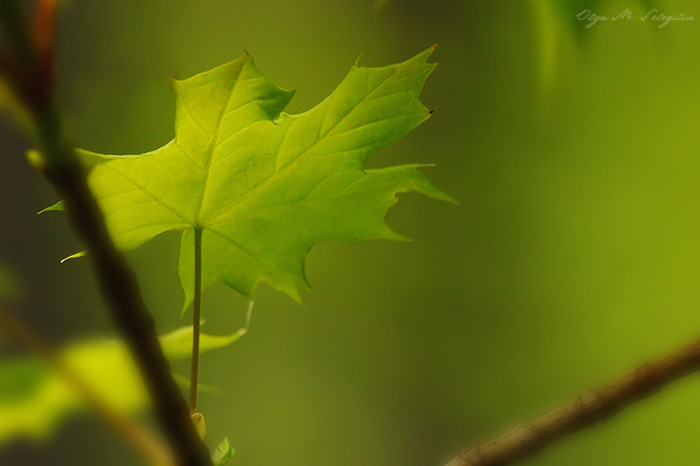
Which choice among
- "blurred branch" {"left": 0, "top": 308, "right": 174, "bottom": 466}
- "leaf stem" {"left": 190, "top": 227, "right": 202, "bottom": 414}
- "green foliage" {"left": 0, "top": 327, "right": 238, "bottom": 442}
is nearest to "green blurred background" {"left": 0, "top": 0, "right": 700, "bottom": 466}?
"green foliage" {"left": 0, "top": 327, "right": 238, "bottom": 442}

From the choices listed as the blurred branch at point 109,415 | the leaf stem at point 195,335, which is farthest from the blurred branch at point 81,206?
the leaf stem at point 195,335

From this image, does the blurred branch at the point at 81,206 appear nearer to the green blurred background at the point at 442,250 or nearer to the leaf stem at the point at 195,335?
the leaf stem at the point at 195,335

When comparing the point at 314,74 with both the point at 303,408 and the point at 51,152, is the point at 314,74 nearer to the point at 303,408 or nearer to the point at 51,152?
the point at 303,408

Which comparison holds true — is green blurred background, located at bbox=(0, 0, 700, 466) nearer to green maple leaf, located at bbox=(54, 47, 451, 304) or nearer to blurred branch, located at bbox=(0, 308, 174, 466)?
green maple leaf, located at bbox=(54, 47, 451, 304)

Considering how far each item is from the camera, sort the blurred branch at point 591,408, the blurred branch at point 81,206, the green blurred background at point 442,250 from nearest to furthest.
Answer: the blurred branch at point 81,206 < the blurred branch at point 591,408 < the green blurred background at point 442,250

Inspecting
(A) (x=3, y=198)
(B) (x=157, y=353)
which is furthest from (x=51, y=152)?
(A) (x=3, y=198)
